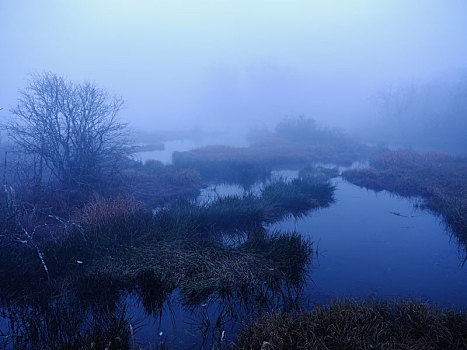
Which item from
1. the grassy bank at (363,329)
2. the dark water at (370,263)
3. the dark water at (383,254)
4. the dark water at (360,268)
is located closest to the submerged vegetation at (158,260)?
the grassy bank at (363,329)

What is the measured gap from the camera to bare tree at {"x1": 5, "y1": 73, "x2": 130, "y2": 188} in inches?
488

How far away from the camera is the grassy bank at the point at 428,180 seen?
1089cm

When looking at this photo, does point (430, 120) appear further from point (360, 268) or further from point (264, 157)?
point (360, 268)

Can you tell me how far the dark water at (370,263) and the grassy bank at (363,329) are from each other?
1063 millimetres

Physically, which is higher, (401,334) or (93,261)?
(93,261)

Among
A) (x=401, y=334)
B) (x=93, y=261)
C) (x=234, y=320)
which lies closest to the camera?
(x=401, y=334)

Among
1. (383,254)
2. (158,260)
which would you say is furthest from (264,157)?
(158,260)

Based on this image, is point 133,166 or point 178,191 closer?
point 178,191

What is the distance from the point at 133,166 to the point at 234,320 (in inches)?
669

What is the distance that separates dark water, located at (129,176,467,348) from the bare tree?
9292mm

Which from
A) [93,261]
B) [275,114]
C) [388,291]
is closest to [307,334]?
[388,291]

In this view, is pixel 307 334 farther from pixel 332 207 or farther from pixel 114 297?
pixel 332 207

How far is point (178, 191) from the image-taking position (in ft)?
52.9

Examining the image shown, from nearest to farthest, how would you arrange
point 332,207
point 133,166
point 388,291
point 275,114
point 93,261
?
point 388,291, point 93,261, point 332,207, point 133,166, point 275,114
